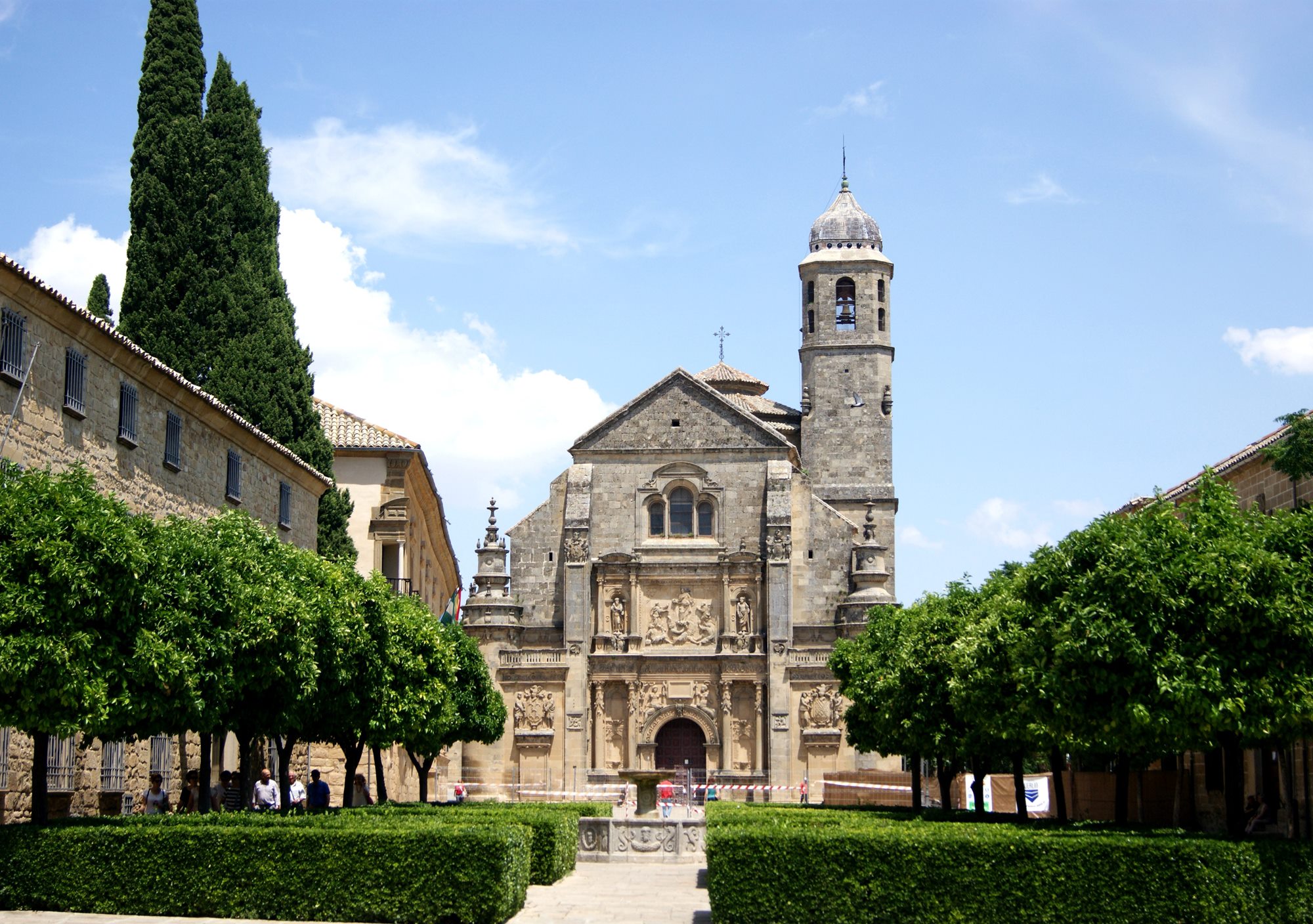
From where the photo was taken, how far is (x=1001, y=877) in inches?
656

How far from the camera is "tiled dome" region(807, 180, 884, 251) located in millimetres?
64812

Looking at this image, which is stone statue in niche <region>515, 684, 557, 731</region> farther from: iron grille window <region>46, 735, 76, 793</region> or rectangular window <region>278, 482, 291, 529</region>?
iron grille window <region>46, 735, 76, 793</region>

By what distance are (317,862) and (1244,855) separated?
987 centimetres

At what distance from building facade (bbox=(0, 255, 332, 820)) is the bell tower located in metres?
32.5

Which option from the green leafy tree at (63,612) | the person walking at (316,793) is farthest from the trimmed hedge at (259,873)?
the person walking at (316,793)

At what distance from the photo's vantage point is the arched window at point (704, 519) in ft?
180

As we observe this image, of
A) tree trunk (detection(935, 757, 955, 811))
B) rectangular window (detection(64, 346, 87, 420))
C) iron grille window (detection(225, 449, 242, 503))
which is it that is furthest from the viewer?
tree trunk (detection(935, 757, 955, 811))

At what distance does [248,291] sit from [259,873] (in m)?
21.5

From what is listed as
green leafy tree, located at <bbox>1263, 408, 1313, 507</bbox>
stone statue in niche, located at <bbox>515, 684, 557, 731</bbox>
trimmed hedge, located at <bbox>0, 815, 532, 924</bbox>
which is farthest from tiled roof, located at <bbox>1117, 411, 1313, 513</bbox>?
stone statue in niche, located at <bbox>515, 684, 557, 731</bbox>

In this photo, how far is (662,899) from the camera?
21.7 metres

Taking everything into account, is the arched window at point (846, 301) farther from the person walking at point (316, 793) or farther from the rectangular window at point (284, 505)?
the person walking at point (316, 793)

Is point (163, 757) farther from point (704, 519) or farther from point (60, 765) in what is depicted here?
point (704, 519)

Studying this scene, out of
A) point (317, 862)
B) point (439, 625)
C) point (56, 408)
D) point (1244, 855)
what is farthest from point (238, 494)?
point (1244, 855)

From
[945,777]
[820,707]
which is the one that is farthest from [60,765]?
[820,707]
